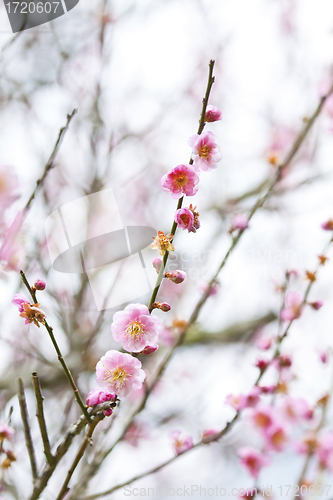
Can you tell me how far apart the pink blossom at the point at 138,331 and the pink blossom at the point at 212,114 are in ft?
1.82

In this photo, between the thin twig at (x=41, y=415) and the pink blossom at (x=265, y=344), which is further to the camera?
the pink blossom at (x=265, y=344)

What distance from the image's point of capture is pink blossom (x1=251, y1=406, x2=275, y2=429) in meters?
1.28

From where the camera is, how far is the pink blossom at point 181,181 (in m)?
1.00

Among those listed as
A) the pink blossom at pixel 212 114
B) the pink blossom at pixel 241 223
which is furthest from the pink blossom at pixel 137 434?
the pink blossom at pixel 212 114

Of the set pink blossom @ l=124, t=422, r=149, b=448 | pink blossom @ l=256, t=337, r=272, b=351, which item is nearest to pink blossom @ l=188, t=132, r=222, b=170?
pink blossom @ l=256, t=337, r=272, b=351

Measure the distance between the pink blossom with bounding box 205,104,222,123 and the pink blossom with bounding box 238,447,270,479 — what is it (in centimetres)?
114

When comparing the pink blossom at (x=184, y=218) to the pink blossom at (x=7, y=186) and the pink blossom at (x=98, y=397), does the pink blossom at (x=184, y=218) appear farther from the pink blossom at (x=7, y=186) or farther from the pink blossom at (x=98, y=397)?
the pink blossom at (x=7, y=186)

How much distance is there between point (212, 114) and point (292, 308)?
962mm

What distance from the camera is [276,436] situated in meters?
1.28

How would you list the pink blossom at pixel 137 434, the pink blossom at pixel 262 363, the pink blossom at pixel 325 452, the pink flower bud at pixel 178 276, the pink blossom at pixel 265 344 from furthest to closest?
the pink blossom at pixel 137 434
the pink blossom at pixel 265 344
the pink blossom at pixel 262 363
the pink blossom at pixel 325 452
the pink flower bud at pixel 178 276

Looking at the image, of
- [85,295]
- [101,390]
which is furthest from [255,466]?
[85,295]

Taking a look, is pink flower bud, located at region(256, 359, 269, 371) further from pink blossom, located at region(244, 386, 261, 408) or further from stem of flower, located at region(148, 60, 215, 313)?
stem of flower, located at region(148, 60, 215, 313)

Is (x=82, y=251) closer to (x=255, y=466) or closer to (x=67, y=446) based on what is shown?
(x=67, y=446)

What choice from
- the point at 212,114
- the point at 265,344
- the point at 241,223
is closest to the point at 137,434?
the point at 265,344
